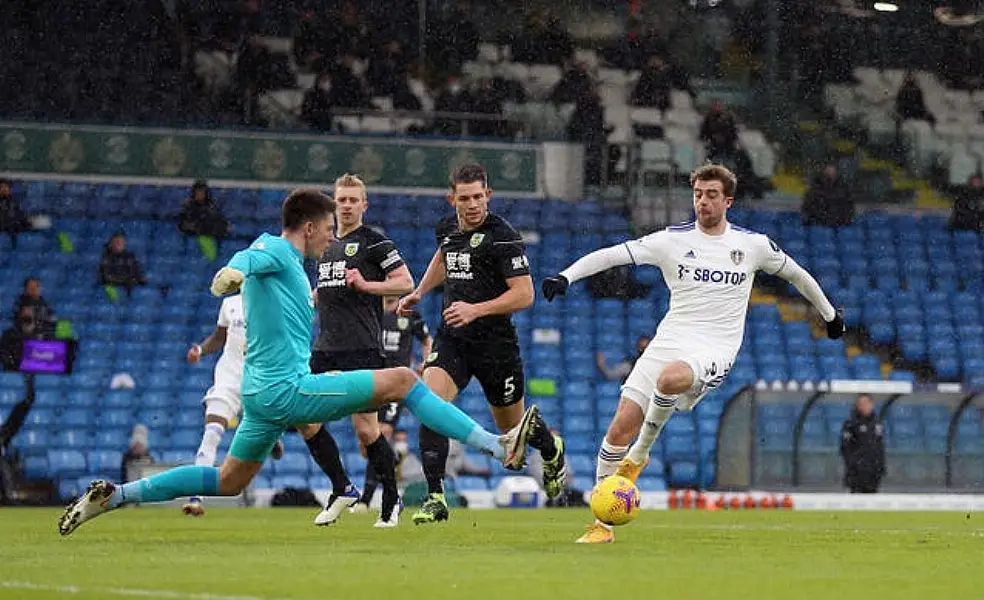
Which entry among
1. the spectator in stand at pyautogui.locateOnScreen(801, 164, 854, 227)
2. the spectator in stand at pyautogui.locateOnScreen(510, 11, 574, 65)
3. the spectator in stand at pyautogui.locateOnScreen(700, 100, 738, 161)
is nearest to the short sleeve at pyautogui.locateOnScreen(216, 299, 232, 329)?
the spectator in stand at pyautogui.locateOnScreen(700, 100, 738, 161)

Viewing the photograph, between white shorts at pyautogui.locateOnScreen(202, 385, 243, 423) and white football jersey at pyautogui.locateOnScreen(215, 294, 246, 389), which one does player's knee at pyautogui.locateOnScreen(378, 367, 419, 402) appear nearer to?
white football jersey at pyautogui.locateOnScreen(215, 294, 246, 389)

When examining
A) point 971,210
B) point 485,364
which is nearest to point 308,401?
point 485,364

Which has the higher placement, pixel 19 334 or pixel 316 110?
pixel 316 110

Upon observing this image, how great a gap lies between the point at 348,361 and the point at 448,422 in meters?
2.86

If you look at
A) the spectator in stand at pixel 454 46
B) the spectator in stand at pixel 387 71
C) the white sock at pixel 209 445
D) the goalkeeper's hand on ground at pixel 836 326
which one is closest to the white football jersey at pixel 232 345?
the white sock at pixel 209 445

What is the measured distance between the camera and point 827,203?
3112cm

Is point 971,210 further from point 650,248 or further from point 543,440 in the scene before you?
point 543,440

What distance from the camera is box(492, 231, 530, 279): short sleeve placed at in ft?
39.9

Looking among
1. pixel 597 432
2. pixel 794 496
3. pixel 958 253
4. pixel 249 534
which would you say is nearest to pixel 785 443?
pixel 794 496

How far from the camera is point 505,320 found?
40.8 ft

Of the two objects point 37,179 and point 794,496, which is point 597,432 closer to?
point 794,496

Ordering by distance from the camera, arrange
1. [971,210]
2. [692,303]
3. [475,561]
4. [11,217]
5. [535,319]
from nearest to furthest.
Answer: [475,561], [692,303], [11,217], [535,319], [971,210]

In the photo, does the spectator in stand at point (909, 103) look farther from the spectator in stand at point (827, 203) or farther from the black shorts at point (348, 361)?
the black shorts at point (348, 361)

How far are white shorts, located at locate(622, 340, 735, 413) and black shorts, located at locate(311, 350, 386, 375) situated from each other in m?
1.97
